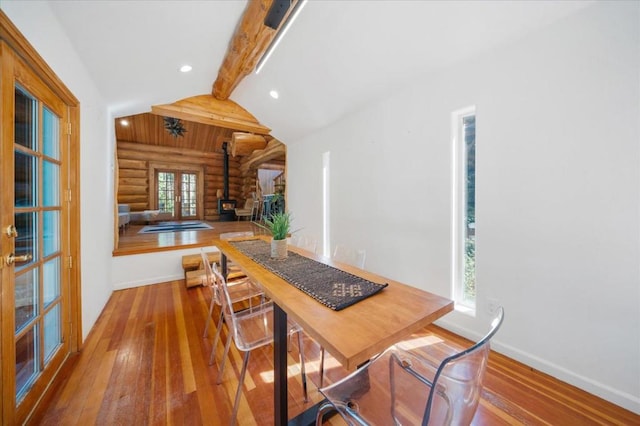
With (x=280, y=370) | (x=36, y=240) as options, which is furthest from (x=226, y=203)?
(x=280, y=370)

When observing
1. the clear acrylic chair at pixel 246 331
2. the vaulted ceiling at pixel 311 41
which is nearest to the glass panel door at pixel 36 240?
the vaulted ceiling at pixel 311 41

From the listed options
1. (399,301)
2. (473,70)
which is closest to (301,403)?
(399,301)

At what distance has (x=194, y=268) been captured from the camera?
3.69 meters

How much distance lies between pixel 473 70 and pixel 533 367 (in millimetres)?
2326

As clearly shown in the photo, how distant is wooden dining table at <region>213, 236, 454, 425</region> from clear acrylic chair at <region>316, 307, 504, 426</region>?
0.62ft

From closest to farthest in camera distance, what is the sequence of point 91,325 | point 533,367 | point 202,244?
point 533,367 < point 91,325 < point 202,244

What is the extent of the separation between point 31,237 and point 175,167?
316 inches

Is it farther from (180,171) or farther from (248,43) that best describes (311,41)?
(180,171)

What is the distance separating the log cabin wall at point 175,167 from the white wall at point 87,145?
18.3 feet

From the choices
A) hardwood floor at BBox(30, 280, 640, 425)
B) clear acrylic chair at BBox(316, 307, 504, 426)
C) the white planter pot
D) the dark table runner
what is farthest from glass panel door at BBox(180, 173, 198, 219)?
clear acrylic chair at BBox(316, 307, 504, 426)

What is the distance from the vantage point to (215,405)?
4.75ft

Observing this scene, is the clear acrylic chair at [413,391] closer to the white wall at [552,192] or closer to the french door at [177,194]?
the white wall at [552,192]

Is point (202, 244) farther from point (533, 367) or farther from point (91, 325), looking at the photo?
point (533, 367)

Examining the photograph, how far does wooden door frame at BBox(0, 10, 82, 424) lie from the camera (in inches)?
44.1
